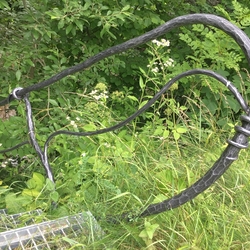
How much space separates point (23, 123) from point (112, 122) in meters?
0.56

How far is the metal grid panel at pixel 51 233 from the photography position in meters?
1.00

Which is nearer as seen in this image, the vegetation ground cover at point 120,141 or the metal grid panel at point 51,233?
the metal grid panel at point 51,233

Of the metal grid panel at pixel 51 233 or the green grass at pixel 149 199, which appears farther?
the green grass at pixel 149 199

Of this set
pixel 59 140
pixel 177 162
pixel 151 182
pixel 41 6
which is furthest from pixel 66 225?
pixel 41 6

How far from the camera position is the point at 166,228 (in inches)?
45.5

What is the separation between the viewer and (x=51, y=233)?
1055 mm

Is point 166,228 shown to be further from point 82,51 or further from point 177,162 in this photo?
point 82,51

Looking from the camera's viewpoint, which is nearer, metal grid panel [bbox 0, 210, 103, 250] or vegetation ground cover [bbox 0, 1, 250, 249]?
metal grid panel [bbox 0, 210, 103, 250]

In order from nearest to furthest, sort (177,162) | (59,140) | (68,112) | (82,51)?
(177,162), (59,140), (68,112), (82,51)

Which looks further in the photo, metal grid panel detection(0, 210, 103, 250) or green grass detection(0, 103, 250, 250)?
green grass detection(0, 103, 250, 250)

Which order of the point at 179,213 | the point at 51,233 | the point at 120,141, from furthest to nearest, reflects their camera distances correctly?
the point at 120,141
the point at 179,213
the point at 51,233

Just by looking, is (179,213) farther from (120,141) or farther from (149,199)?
(120,141)

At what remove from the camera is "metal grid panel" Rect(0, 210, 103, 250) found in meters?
1.00

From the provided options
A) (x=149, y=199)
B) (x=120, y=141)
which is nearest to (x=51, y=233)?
(x=149, y=199)
